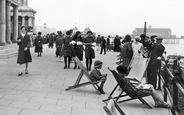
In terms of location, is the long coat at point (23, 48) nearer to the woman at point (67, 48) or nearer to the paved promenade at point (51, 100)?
the paved promenade at point (51, 100)

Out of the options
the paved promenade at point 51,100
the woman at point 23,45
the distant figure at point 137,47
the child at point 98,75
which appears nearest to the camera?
→ the paved promenade at point 51,100

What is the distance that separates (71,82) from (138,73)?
2.30 metres

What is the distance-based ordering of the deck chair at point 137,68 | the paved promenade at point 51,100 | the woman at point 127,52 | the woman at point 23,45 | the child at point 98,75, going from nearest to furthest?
the paved promenade at point 51,100 < the child at point 98,75 < the deck chair at point 137,68 < the woman at point 127,52 < the woman at point 23,45

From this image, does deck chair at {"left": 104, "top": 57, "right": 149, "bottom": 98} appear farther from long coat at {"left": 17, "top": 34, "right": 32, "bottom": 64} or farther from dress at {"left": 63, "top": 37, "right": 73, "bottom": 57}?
dress at {"left": 63, "top": 37, "right": 73, "bottom": 57}

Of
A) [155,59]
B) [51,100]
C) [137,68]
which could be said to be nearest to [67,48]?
[137,68]

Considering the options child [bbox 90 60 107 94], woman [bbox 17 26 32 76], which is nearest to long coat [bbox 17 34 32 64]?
woman [bbox 17 26 32 76]

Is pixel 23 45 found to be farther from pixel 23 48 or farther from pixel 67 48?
pixel 67 48

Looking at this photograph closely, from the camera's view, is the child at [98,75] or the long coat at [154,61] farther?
the long coat at [154,61]

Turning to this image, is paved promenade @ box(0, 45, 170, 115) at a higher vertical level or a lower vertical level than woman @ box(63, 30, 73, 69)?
lower

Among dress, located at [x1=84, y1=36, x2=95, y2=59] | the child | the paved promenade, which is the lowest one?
the paved promenade

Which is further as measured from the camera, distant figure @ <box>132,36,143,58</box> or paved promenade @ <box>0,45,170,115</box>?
distant figure @ <box>132,36,143,58</box>

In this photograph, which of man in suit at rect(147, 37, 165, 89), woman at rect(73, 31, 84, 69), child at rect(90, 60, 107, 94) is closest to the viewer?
child at rect(90, 60, 107, 94)

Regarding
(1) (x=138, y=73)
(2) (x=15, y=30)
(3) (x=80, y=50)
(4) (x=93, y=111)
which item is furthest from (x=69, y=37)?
(2) (x=15, y=30)

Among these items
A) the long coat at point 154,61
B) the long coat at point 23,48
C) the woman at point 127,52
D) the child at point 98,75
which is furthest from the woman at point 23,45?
the long coat at point 154,61
